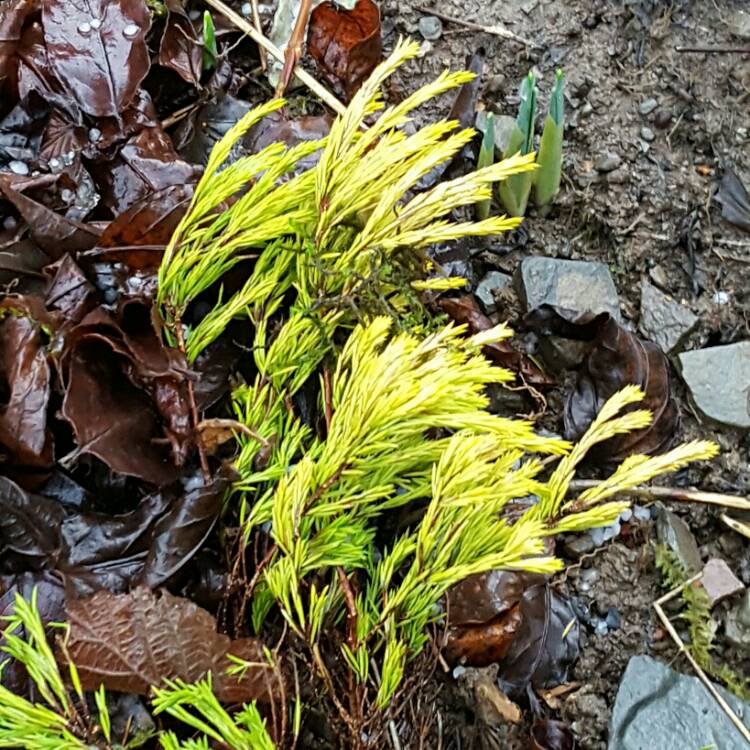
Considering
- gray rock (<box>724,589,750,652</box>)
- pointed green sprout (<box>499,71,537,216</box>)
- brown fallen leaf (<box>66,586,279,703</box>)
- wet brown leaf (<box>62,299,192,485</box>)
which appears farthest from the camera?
pointed green sprout (<box>499,71,537,216</box>)

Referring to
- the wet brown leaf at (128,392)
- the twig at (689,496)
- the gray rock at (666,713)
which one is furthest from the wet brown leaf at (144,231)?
the gray rock at (666,713)

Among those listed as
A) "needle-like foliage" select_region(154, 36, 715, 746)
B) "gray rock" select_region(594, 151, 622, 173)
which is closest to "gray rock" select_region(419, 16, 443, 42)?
"gray rock" select_region(594, 151, 622, 173)

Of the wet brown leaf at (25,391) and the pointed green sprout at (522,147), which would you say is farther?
the pointed green sprout at (522,147)

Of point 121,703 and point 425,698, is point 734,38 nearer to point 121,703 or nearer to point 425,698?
point 425,698

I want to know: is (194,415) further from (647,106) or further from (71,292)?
(647,106)

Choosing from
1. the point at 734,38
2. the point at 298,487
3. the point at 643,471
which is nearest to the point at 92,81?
the point at 298,487

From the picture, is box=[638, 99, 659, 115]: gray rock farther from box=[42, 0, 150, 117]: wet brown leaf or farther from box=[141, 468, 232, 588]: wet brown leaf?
box=[141, 468, 232, 588]: wet brown leaf

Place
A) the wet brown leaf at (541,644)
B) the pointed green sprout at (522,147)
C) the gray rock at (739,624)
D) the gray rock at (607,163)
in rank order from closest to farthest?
the wet brown leaf at (541,644) < the gray rock at (739,624) < the pointed green sprout at (522,147) < the gray rock at (607,163)

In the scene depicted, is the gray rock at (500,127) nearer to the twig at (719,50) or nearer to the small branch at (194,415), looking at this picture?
the twig at (719,50)
